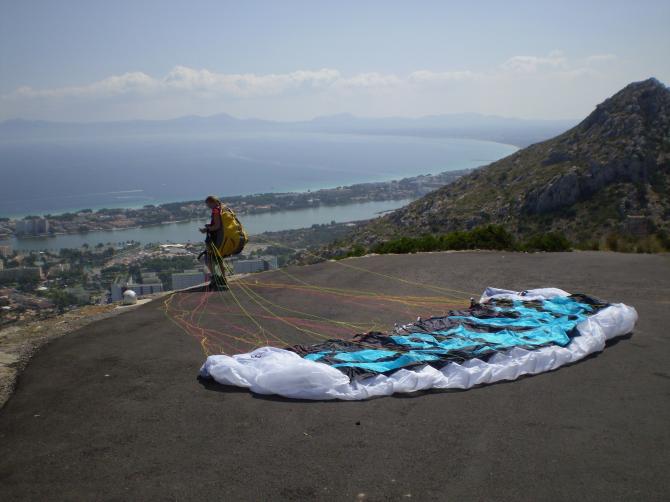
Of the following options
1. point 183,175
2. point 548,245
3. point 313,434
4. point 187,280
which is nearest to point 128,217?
point 187,280

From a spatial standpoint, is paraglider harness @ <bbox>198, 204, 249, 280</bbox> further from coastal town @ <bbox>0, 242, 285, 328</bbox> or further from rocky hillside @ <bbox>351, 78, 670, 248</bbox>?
rocky hillside @ <bbox>351, 78, 670, 248</bbox>

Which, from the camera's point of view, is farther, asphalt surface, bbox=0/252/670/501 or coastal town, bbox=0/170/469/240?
coastal town, bbox=0/170/469/240

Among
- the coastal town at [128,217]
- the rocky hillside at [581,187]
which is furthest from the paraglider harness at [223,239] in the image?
the coastal town at [128,217]

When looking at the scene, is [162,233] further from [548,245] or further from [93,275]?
[548,245]

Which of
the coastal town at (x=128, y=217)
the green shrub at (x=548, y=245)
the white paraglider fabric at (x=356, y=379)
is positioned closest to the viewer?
the white paraglider fabric at (x=356, y=379)

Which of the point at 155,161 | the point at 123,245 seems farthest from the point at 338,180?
the point at 123,245

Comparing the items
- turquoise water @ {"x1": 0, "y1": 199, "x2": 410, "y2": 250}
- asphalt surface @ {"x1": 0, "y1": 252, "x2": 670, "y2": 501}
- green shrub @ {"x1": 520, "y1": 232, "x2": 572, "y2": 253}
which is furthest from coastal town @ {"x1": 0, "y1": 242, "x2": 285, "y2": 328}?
green shrub @ {"x1": 520, "y1": 232, "x2": 572, "y2": 253}

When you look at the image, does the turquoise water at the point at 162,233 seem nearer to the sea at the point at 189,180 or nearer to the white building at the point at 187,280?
the sea at the point at 189,180

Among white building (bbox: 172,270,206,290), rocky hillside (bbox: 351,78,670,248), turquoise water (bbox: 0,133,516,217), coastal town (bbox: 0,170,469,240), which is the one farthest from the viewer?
turquoise water (bbox: 0,133,516,217)
